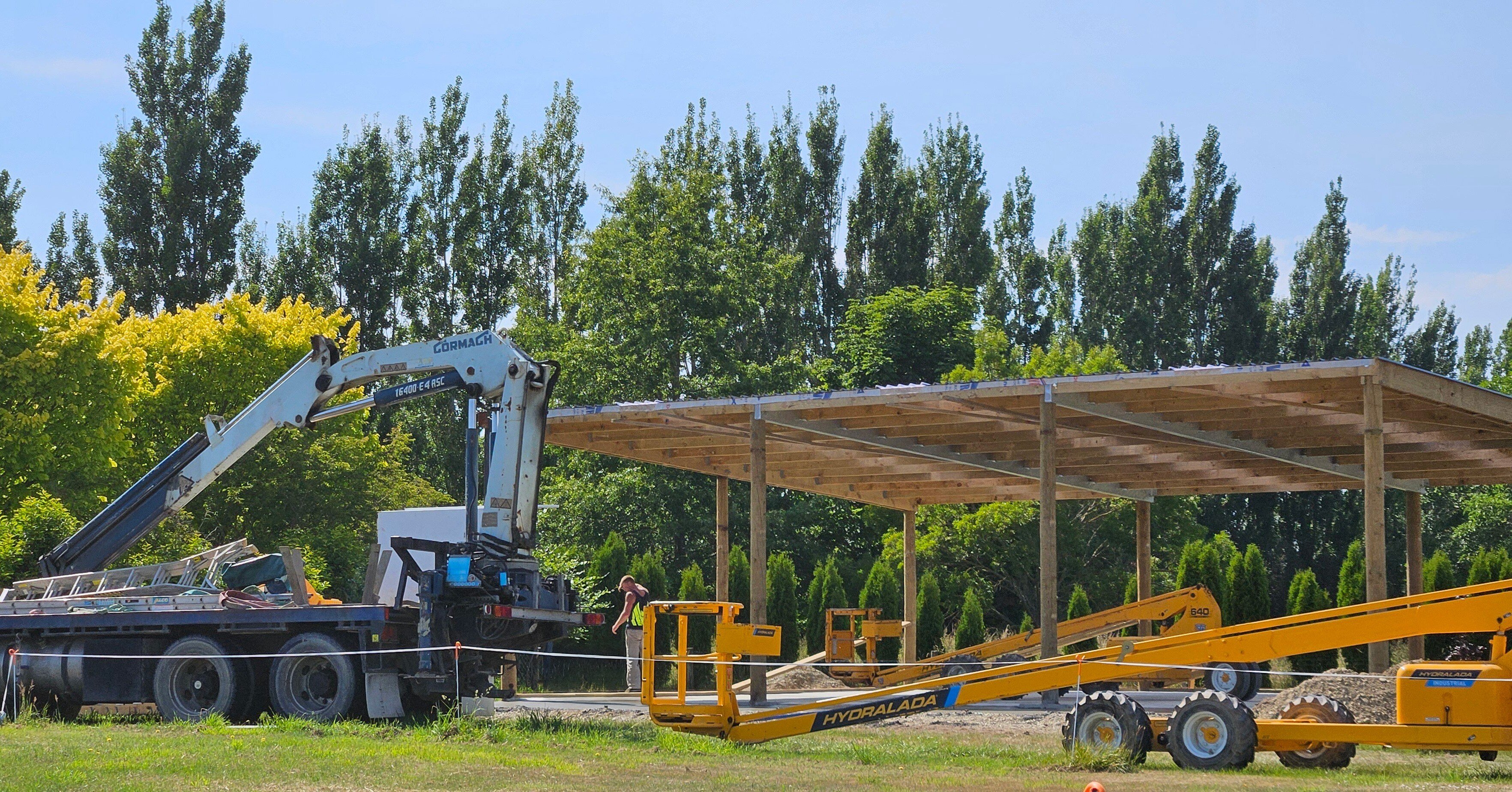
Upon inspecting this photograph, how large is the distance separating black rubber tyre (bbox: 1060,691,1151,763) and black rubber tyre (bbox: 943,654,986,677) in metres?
8.64

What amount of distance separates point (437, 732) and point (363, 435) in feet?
101

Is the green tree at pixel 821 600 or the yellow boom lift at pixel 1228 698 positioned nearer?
the yellow boom lift at pixel 1228 698

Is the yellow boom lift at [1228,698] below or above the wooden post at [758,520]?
below

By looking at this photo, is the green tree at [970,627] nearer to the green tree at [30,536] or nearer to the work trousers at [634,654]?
the work trousers at [634,654]

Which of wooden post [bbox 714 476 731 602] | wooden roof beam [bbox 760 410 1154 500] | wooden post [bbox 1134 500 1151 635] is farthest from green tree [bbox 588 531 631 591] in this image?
wooden post [bbox 1134 500 1151 635]

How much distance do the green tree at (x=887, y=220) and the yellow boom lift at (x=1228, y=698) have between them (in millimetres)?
38293

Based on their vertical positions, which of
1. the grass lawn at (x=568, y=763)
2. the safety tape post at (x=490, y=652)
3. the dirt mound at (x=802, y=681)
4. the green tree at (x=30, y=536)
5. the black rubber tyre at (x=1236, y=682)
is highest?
the green tree at (x=30, y=536)

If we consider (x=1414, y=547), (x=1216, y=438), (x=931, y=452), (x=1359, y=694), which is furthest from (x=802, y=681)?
(x=1359, y=694)

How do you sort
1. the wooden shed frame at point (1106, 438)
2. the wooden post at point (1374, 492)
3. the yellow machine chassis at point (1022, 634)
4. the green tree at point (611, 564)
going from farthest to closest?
the green tree at point (611, 564) < the yellow machine chassis at point (1022, 634) < the wooden shed frame at point (1106, 438) < the wooden post at point (1374, 492)

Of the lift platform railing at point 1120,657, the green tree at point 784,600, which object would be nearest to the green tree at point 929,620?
the green tree at point 784,600

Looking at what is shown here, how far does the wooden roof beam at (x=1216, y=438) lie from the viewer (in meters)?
18.0

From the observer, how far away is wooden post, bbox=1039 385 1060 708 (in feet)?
59.1

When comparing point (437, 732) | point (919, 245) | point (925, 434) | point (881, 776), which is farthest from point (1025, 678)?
point (919, 245)

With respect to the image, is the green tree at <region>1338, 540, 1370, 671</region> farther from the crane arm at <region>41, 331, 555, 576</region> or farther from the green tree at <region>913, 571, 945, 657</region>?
the crane arm at <region>41, 331, 555, 576</region>
